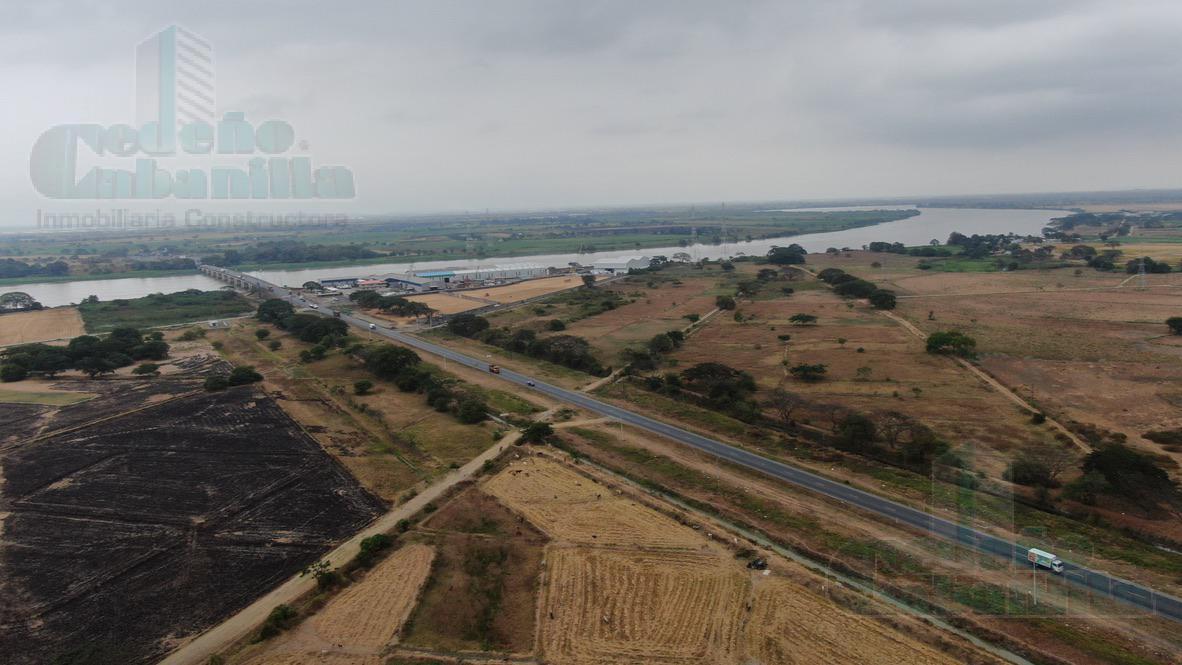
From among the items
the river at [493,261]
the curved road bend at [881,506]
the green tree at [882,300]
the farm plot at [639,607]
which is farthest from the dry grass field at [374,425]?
the river at [493,261]

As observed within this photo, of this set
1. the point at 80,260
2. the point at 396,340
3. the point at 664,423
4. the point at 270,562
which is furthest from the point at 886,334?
the point at 80,260

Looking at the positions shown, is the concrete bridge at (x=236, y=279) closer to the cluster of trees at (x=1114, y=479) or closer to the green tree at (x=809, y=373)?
the green tree at (x=809, y=373)

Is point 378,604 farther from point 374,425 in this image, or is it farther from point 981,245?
point 981,245

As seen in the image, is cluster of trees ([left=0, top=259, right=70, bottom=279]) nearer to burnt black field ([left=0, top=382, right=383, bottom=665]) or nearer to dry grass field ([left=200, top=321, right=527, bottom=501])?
dry grass field ([left=200, top=321, right=527, bottom=501])

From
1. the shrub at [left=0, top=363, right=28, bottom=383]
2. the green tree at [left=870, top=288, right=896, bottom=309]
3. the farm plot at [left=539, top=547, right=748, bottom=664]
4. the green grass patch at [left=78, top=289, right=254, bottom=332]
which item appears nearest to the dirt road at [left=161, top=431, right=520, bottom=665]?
the farm plot at [left=539, top=547, right=748, bottom=664]

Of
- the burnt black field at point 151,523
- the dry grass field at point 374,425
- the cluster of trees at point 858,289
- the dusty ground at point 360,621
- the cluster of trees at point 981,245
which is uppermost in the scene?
the cluster of trees at point 981,245

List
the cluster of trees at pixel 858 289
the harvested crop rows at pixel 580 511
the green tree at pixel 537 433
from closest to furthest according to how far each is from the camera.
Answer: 1. the harvested crop rows at pixel 580 511
2. the green tree at pixel 537 433
3. the cluster of trees at pixel 858 289

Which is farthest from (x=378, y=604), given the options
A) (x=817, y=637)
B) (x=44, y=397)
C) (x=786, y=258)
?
(x=786, y=258)
